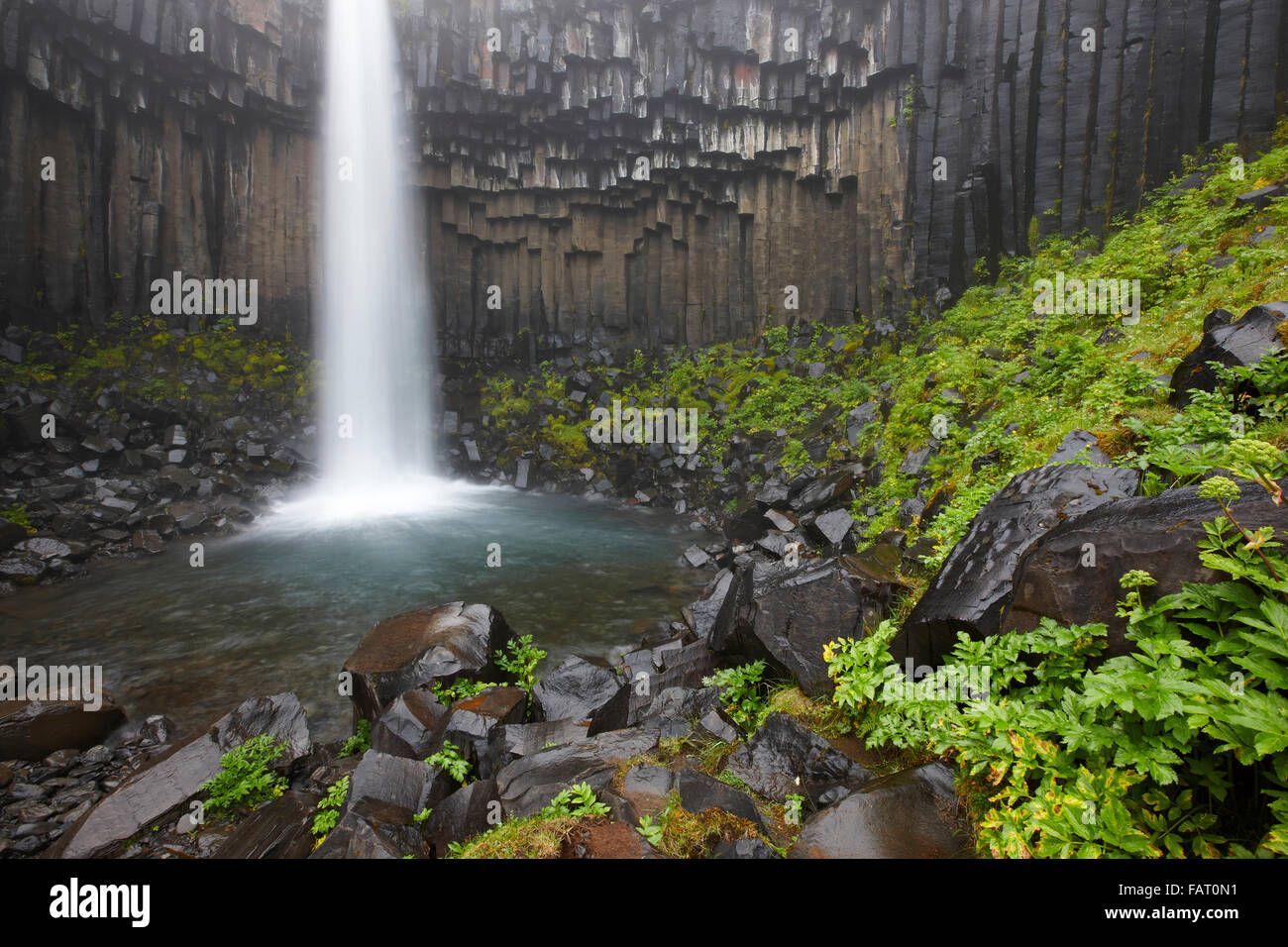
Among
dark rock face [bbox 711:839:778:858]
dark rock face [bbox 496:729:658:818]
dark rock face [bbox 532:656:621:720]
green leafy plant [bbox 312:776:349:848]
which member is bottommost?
green leafy plant [bbox 312:776:349:848]

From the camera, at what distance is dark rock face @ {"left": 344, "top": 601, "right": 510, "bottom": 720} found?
22.9ft

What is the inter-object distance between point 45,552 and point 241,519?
14.4ft

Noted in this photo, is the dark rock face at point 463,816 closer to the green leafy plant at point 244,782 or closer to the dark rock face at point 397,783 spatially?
the dark rock face at point 397,783

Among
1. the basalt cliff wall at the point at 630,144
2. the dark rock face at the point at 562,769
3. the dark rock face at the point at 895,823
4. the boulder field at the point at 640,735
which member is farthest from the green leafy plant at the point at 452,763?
the basalt cliff wall at the point at 630,144

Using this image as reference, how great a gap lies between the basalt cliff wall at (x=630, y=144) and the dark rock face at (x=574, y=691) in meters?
17.9

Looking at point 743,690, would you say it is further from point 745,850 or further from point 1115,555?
point 1115,555

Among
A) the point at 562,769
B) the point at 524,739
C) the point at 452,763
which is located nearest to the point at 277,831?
the point at 452,763

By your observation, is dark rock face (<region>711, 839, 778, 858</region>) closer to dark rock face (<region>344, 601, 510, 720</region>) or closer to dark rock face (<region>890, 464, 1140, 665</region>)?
dark rock face (<region>890, 464, 1140, 665</region>)

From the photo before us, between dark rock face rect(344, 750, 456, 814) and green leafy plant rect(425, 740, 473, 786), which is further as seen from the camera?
green leafy plant rect(425, 740, 473, 786)

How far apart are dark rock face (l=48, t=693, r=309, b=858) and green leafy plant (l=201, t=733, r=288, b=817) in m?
0.12

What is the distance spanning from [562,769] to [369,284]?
25.2 m

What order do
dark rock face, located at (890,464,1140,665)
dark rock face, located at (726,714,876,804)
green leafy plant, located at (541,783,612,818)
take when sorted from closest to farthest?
green leafy plant, located at (541,783,612,818)
dark rock face, located at (726,714,876,804)
dark rock face, located at (890,464,1140,665)

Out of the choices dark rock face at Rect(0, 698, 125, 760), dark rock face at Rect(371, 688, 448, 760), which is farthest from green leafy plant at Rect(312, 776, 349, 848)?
dark rock face at Rect(0, 698, 125, 760)
